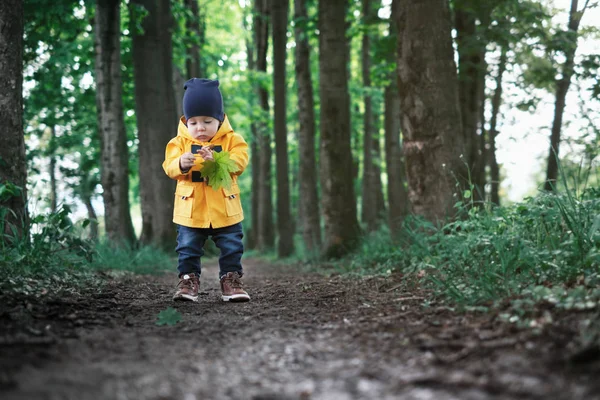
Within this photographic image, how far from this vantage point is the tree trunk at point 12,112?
5.12 metres

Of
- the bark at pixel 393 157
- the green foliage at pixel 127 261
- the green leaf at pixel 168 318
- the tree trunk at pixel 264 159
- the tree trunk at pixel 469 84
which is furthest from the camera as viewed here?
the tree trunk at pixel 264 159

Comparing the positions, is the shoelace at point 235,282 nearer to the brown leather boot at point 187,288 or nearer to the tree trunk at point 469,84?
the brown leather boot at point 187,288

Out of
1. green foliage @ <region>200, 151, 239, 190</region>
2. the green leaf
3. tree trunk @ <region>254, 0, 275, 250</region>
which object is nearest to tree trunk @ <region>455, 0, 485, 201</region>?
green foliage @ <region>200, 151, 239, 190</region>

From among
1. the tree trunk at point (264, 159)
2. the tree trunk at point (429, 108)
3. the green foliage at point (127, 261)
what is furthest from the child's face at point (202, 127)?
the tree trunk at point (264, 159)

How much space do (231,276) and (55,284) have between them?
1516mm

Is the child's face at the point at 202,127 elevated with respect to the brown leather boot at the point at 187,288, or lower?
elevated

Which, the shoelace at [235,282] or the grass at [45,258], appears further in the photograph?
the shoelace at [235,282]

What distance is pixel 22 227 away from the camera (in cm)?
501

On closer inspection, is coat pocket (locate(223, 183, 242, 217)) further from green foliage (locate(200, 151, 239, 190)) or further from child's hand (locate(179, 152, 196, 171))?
child's hand (locate(179, 152, 196, 171))

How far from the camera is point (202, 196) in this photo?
479 centimetres

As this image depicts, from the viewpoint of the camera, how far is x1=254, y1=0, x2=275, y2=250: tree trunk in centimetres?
1888

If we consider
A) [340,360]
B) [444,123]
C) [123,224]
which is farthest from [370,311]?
[123,224]

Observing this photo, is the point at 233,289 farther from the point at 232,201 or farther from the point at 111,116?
the point at 111,116

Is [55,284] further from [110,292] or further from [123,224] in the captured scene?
[123,224]
